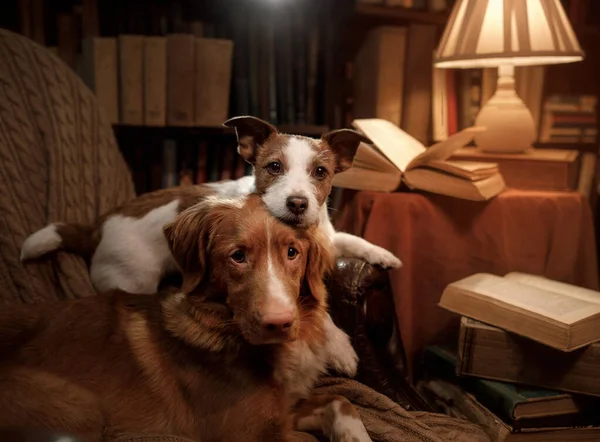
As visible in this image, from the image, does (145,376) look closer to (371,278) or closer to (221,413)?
(221,413)

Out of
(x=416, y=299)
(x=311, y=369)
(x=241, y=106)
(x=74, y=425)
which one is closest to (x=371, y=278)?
(x=311, y=369)

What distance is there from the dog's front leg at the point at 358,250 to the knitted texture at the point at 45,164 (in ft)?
2.26

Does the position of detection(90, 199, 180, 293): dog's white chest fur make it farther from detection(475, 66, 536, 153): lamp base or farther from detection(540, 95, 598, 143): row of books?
detection(540, 95, 598, 143): row of books

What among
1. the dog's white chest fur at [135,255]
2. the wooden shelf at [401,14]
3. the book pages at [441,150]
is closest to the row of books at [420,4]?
the wooden shelf at [401,14]

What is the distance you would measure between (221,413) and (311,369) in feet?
0.78

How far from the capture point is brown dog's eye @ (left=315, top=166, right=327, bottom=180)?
53.5 inches

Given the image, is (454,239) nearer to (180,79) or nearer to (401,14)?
(401,14)

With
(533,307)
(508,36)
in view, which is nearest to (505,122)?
(508,36)

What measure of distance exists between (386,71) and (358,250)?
3.59 feet

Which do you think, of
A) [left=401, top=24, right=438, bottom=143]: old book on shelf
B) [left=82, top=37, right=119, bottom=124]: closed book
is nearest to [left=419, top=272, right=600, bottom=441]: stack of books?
[left=401, top=24, right=438, bottom=143]: old book on shelf

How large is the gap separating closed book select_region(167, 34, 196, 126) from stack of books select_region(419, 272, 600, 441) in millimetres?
1340

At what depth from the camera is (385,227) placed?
1.71 metres

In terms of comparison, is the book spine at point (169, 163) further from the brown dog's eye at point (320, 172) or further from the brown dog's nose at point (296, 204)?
the brown dog's nose at point (296, 204)

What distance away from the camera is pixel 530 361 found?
1.33 m
